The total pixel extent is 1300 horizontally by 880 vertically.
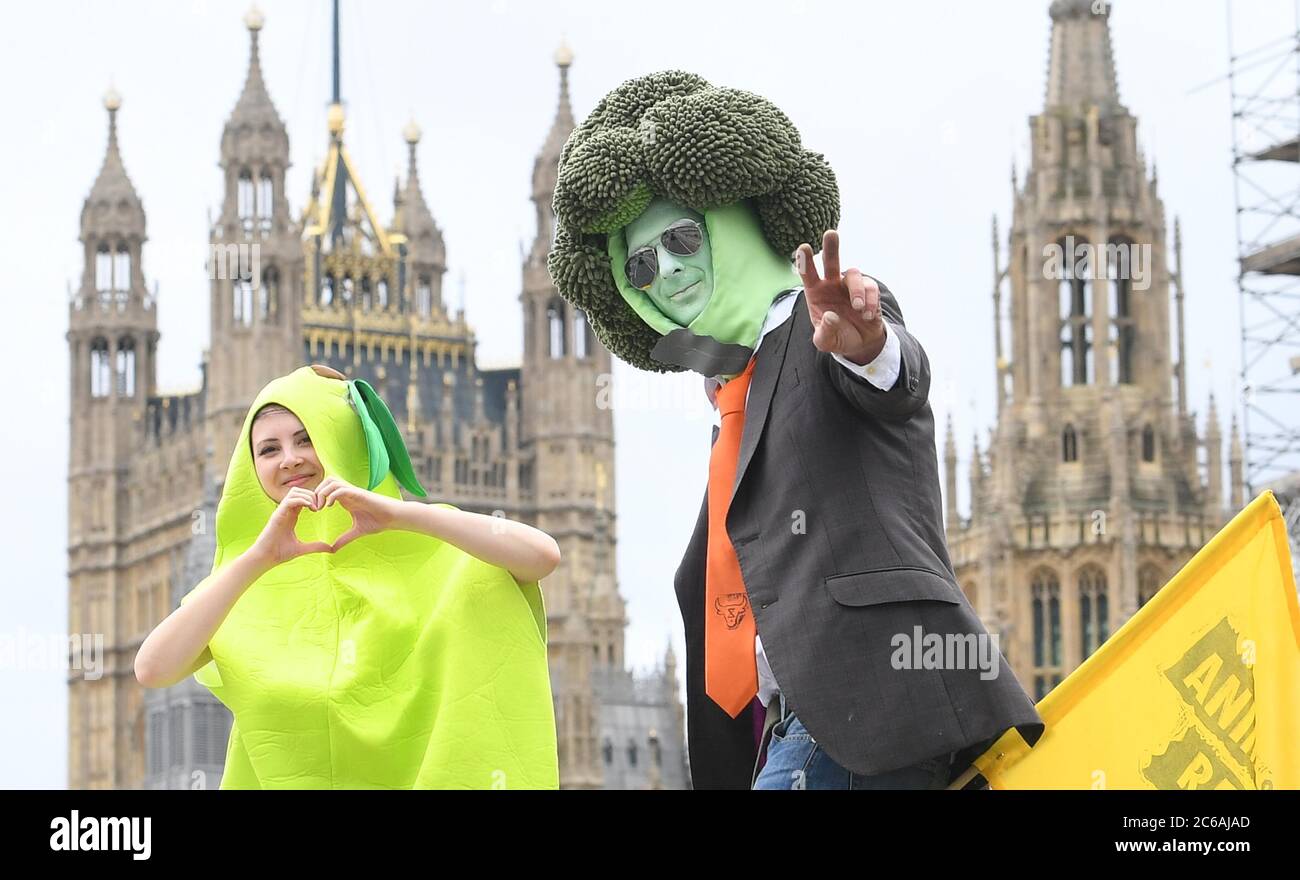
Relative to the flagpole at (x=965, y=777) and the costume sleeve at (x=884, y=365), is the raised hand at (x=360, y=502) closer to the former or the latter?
the costume sleeve at (x=884, y=365)

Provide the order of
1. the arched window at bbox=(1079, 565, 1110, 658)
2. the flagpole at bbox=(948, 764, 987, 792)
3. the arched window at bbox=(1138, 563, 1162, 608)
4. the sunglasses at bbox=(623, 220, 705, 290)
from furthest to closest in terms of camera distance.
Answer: the arched window at bbox=(1138, 563, 1162, 608), the arched window at bbox=(1079, 565, 1110, 658), the sunglasses at bbox=(623, 220, 705, 290), the flagpole at bbox=(948, 764, 987, 792)

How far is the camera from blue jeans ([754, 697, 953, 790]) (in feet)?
19.3

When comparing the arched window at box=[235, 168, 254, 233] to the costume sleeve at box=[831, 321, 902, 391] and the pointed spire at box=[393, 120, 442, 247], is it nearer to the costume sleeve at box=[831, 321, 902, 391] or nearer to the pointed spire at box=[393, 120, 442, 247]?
the pointed spire at box=[393, 120, 442, 247]

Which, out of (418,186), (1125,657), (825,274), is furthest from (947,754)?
(418,186)

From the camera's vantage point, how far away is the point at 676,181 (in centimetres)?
638

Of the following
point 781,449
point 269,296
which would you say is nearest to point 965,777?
point 781,449

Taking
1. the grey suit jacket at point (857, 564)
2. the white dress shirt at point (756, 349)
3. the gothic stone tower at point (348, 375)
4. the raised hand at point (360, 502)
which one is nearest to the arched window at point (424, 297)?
the gothic stone tower at point (348, 375)

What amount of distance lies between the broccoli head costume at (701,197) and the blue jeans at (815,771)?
2.83 feet

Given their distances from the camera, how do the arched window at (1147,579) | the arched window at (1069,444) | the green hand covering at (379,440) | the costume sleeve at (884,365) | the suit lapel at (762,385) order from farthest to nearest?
1. the arched window at (1069,444)
2. the arched window at (1147,579)
3. the green hand covering at (379,440)
4. the suit lapel at (762,385)
5. the costume sleeve at (884,365)

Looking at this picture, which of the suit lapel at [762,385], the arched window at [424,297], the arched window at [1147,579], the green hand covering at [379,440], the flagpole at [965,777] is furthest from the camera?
the arched window at [424,297]

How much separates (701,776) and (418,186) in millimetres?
62298

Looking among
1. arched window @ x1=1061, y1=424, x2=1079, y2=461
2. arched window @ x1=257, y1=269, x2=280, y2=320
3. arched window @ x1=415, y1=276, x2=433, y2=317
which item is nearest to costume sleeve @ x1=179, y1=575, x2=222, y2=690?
arched window @ x1=1061, y1=424, x2=1079, y2=461

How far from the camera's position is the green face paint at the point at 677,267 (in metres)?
6.49

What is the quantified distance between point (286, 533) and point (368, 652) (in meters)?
0.39
